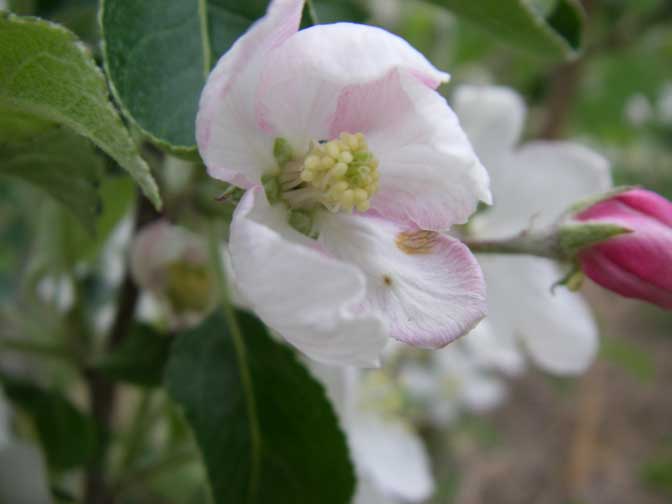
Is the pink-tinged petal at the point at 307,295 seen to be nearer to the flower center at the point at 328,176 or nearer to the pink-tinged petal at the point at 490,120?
the flower center at the point at 328,176

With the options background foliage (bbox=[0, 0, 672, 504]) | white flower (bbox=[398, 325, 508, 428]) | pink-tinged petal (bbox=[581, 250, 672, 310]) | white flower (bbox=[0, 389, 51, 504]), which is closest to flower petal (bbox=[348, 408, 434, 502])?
background foliage (bbox=[0, 0, 672, 504])

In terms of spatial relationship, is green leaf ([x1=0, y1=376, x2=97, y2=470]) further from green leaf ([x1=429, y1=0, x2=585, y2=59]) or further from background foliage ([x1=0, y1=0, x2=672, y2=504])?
green leaf ([x1=429, y1=0, x2=585, y2=59])

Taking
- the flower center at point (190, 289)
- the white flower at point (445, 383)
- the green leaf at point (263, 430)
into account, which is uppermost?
the green leaf at point (263, 430)

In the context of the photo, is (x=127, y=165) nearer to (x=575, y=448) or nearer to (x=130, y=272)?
(x=130, y=272)

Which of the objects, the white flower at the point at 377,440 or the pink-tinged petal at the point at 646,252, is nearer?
the pink-tinged petal at the point at 646,252

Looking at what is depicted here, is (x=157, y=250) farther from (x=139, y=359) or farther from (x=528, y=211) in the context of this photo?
(x=528, y=211)

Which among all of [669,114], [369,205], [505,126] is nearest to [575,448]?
[669,114]

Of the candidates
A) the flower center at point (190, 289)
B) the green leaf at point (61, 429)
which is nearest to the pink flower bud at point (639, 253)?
the flower center at point (190, 289)
